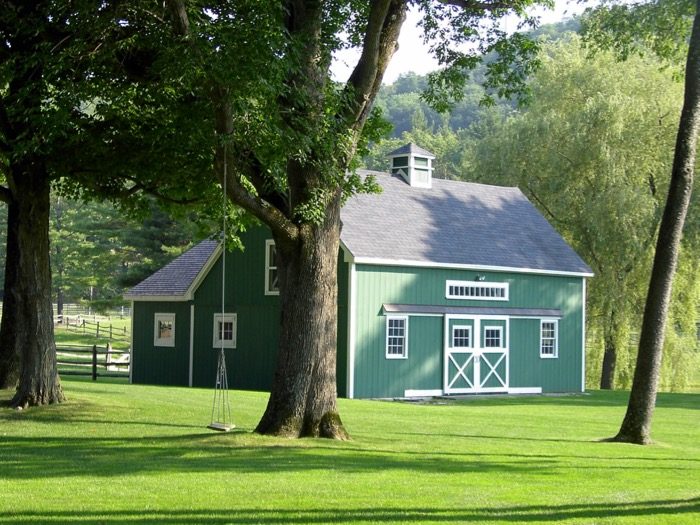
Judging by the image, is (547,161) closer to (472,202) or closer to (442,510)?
(472,202)

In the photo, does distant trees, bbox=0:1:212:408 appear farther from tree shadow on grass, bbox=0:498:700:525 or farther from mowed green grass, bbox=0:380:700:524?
tree shadow on grass, bbox=0:498:700:525

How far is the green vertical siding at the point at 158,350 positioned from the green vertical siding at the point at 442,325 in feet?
21.4

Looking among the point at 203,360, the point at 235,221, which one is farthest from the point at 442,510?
the point at 203,360

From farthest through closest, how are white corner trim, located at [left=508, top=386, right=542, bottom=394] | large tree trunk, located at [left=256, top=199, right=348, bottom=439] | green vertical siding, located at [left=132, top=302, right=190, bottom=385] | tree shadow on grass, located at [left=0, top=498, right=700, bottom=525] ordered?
green vertical siding, located at [left=132, top=302, right=190, bottom=385] → white corner trim, located at [left=508, top=386, right=542, bottom=394] → large tree trunk, located at [left=256, top=199, right=348, bottom=439] → tree shadow on grass, located at [left=0, top=498, right=700, bottom=525]

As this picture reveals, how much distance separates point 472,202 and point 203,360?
1006cm

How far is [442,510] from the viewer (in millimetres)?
10141

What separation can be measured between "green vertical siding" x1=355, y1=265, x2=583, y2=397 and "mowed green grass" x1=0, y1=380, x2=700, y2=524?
6059 millimetres

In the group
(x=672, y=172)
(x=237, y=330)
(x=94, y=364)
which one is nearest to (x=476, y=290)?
(x=237, y=330)

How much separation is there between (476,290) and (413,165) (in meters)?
5.03

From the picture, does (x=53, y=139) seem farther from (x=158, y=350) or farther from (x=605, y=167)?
(x=605, y=167)

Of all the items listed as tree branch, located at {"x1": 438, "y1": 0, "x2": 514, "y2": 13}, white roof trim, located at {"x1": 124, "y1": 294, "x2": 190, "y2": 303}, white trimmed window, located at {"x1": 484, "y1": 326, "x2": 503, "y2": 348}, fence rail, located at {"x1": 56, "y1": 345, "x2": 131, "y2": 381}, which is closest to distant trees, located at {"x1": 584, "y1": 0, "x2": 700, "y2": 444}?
tree branch, located at {"x1": 438, "y1": 0, "x2": 514, "y2": 13}

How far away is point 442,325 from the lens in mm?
29859

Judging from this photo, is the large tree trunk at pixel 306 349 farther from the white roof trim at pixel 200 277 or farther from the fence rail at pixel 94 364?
the white roof trim at pixel 200 277

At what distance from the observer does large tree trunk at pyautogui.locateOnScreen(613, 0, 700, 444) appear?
17.5m
